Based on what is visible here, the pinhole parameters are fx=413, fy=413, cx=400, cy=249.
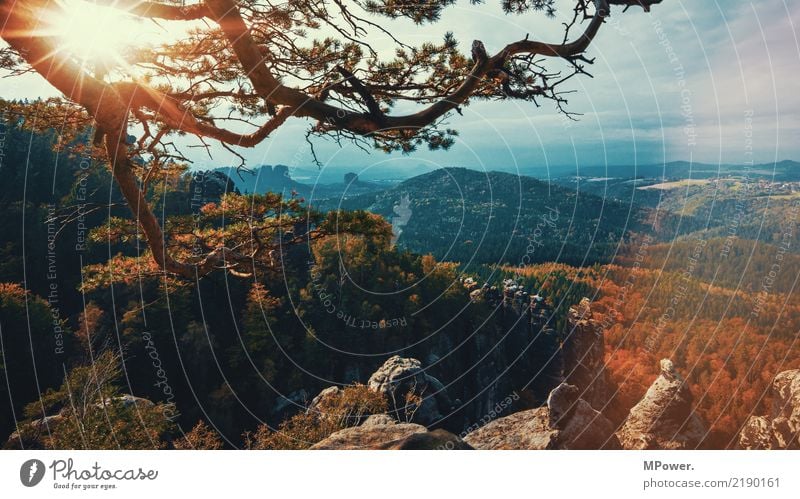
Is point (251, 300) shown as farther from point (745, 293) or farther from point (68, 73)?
point (745, 293)

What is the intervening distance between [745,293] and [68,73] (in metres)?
54.6

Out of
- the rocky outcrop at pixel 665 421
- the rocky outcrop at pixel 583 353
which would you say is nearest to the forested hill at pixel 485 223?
the rocky outcrop at pixel 583 353

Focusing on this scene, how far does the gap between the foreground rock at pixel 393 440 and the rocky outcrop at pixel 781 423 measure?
589 cm

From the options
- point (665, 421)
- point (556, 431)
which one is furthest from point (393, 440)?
point (665, 421)

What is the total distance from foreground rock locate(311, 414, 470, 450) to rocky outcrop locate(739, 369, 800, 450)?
19.3 ft

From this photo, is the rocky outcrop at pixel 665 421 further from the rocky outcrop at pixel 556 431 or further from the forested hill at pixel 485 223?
the forested hill at pixel 485 223

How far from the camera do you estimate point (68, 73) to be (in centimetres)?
325

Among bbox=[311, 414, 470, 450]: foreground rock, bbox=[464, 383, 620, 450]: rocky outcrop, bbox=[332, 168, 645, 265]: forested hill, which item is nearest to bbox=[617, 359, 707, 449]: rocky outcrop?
bbox=[464, 383, 620, 450]: rocky outcrop

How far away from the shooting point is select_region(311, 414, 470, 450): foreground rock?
4.66m

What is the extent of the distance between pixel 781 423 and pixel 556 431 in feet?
13.8
